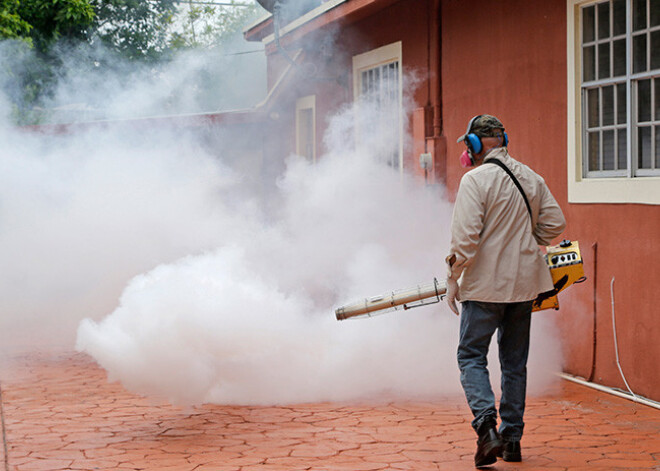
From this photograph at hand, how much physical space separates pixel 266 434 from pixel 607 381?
9.15ft

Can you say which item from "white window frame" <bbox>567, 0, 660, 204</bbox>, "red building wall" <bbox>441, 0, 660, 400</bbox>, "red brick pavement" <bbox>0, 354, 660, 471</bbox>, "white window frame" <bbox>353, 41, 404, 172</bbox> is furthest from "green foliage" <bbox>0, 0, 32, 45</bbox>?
"white window frame" <bbox>567, 0, 660, 204</bbox>

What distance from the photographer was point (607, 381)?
261 inches

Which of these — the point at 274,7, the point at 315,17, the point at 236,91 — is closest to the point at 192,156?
the point at 274,7

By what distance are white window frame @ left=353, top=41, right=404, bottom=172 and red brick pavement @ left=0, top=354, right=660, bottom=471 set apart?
4.13 meters

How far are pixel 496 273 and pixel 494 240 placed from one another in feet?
0.59

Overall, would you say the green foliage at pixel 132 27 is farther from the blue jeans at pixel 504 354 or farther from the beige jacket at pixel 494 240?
the blue jeans at pixel 504 354

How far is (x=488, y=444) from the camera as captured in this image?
4.57 meters

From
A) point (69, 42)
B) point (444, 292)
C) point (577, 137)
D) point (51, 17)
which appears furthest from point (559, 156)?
point (69, 42)

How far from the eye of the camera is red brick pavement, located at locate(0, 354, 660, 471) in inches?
191

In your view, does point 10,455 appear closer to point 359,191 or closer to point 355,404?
point 355,404

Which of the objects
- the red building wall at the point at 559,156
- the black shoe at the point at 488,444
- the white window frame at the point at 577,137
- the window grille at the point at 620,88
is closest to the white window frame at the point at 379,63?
the red building wall at the point at 559,156

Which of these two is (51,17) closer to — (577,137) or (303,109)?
(303,109)

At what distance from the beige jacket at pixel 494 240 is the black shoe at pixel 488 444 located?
0.68 m

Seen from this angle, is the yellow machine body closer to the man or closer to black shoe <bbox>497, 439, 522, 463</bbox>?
the man
